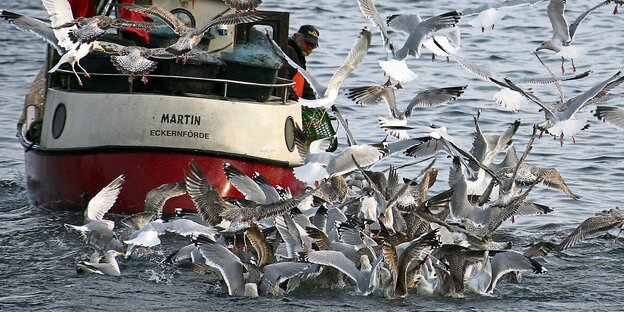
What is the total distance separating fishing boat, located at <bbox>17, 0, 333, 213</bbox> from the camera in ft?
40.8

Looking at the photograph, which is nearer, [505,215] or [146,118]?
[505,215]

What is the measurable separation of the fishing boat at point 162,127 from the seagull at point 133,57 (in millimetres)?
219

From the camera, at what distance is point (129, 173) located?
12.5 metres

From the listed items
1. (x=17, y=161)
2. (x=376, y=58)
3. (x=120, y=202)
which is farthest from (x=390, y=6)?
(x=120, y=202)

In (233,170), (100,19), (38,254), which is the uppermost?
(100,19)

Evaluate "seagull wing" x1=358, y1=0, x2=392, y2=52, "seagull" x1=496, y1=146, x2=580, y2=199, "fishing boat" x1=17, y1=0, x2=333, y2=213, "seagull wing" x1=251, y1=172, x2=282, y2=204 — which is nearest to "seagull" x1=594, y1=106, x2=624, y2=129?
"seagull" x1=496, y1=146, x2=580, y2=199

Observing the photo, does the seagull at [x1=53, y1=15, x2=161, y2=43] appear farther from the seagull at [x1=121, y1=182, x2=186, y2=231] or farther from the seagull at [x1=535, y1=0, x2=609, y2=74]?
the seagull at [x1=535, y1=0, x2=609, y2=74]

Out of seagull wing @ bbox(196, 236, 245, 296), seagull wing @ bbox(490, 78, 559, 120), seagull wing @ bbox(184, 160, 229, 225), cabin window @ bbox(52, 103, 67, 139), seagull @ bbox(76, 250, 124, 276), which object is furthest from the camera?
cabin window @ bbox(52, 103, 67, 139)

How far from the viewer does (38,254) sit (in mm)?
11422

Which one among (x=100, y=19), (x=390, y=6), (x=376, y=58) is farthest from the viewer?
(x=390, y=6)

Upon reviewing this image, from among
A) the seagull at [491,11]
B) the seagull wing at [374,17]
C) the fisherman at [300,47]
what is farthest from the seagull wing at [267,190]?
the fisherman at [300,47]

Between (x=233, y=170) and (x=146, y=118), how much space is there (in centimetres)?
151

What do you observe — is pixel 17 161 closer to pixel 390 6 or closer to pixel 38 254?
pixel 38 254

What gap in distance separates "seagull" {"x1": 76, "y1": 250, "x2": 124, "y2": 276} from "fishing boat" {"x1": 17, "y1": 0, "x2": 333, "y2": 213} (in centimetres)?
183
